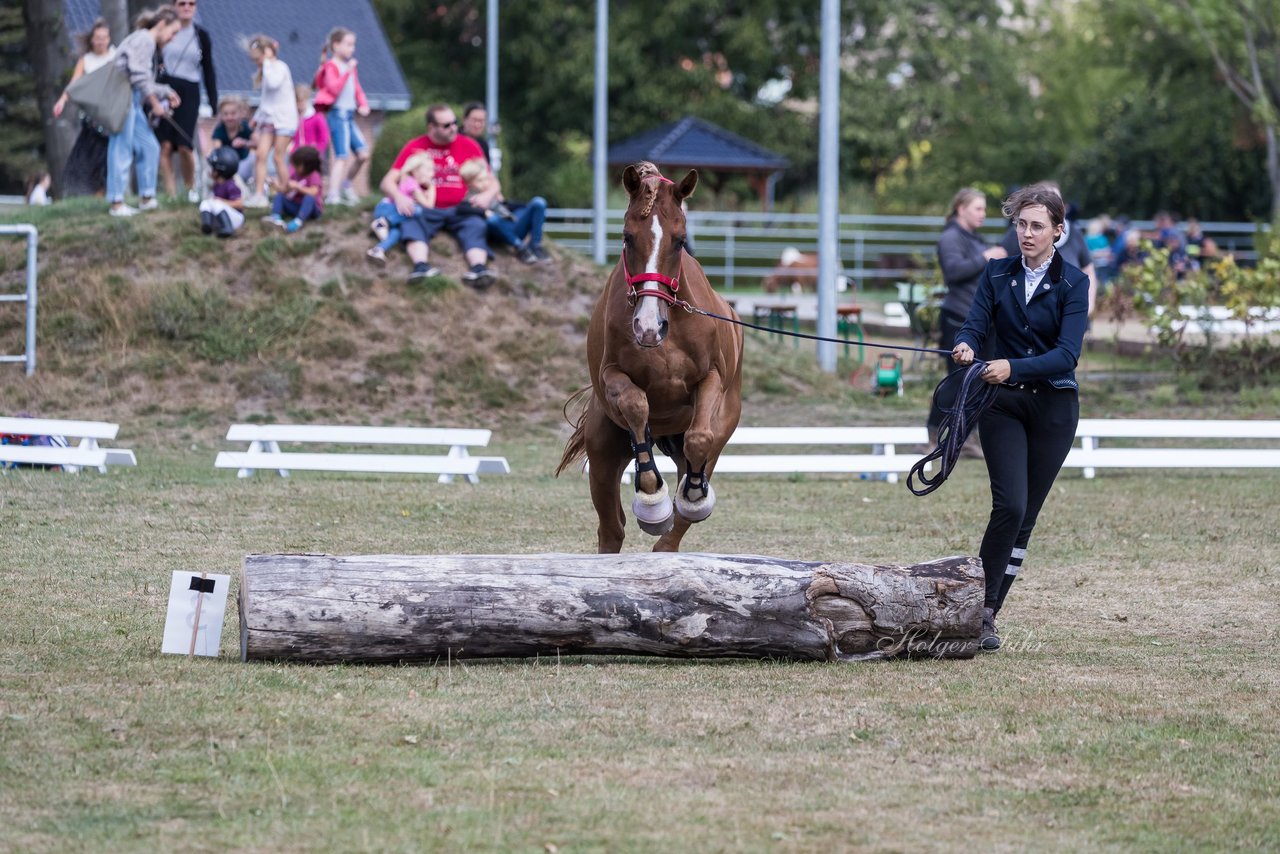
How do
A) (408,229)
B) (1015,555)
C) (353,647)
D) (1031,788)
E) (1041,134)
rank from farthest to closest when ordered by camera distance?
(1041,134) → (408,229) → (1015,555) → (353,647) → (1031,788)

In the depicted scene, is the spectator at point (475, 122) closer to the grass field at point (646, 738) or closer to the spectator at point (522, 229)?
the spectator at point (522, 229)

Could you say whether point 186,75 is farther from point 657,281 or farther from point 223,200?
point 657,281

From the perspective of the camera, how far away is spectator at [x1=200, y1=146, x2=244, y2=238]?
18219 millimetres

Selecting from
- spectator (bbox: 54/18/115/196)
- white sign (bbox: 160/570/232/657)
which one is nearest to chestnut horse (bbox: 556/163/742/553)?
white sign (bbox: 160/570/232/657)

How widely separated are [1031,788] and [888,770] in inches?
18.2

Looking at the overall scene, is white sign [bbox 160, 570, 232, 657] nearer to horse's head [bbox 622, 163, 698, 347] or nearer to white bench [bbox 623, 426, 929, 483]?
horse's head [bbox 622, 163, 698, 347]

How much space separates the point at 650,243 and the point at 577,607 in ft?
6.53

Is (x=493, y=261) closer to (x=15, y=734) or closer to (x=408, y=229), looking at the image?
(x=408, y=229)

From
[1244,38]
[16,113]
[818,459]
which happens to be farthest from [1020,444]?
[1244,38]

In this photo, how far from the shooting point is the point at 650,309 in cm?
809

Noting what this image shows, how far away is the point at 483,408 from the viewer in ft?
59.0

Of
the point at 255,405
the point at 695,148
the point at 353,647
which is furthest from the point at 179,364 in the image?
the point at 695,148

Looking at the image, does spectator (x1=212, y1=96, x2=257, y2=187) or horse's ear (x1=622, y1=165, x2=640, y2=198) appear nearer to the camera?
horse's ear (x1=622, y1=165, x2=640, y2=198)

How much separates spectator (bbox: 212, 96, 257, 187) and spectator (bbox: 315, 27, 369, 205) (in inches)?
32.8
